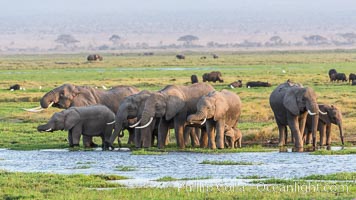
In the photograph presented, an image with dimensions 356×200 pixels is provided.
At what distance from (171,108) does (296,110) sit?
3293 millimetres

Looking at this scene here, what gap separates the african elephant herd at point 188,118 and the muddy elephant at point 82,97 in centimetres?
172

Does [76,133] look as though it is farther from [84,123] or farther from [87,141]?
[87,141]

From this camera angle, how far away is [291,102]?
2525 cm

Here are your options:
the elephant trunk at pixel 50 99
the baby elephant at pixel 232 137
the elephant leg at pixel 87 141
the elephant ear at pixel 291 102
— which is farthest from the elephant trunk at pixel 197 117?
the elephant trunk at pixel 50 99

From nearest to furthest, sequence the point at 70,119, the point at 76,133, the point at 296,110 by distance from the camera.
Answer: the point at 296,110 < the point at 70,119 < the point at 76,133

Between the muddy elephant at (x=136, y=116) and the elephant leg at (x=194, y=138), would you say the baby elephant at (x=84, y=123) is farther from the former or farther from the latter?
the elephant leg at (x=194, y=138)

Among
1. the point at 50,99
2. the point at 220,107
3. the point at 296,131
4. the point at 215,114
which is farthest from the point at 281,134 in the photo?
the point at 50,99

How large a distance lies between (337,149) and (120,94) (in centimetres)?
730

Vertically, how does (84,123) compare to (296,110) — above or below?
below

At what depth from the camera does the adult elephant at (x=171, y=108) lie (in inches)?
1005

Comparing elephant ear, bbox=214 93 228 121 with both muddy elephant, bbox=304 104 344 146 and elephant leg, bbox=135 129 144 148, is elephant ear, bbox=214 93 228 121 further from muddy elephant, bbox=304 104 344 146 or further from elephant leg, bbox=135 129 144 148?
muddy elephant, bbox=304 104 344 146

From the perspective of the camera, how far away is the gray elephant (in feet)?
80.4

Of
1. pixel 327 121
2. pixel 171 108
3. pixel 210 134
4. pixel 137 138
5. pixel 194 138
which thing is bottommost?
pixel 194 138

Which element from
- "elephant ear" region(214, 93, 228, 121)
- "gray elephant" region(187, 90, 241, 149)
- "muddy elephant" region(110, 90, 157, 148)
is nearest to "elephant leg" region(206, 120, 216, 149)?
"gray elephant" region(187, 90, 241, 149)
